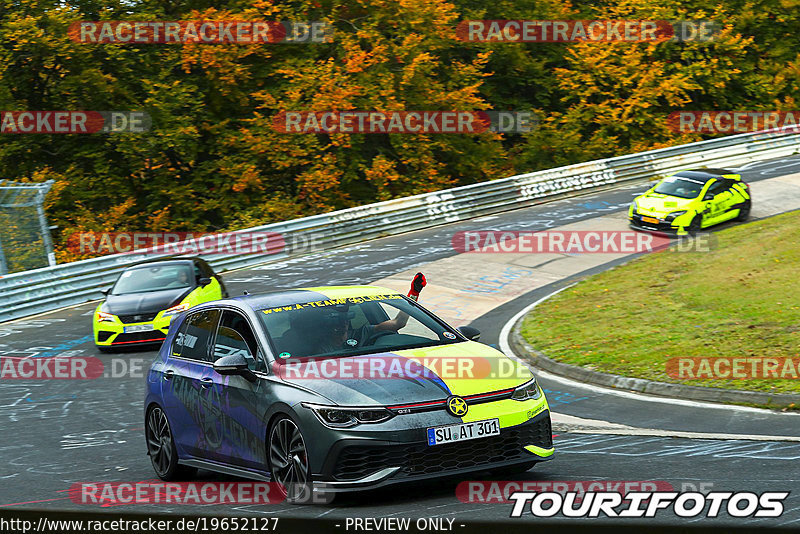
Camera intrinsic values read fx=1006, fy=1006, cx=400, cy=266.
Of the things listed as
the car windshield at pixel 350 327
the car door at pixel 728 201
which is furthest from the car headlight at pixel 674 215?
the car windshield at pixel 350 327

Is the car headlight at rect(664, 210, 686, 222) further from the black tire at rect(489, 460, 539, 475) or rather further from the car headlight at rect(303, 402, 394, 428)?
the car headlight at rect(303, 402, 394, 428)

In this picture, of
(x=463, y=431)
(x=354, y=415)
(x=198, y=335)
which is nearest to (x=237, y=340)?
(x=198, y=335)

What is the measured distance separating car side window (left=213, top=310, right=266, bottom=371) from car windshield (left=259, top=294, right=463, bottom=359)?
16 centimetres

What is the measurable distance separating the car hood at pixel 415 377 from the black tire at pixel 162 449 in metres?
2.03

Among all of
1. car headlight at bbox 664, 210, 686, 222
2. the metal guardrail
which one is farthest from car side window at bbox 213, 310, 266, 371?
car headlight at bbox 664, 210, 686, 222

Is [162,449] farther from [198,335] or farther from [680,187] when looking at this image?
[680,187]

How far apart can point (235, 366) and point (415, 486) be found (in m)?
1.58

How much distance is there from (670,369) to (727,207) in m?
17.0

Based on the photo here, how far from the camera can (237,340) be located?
8.01m

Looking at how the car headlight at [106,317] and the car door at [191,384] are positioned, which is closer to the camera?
the car door at [191,384]

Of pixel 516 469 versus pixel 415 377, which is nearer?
pixel 415 377

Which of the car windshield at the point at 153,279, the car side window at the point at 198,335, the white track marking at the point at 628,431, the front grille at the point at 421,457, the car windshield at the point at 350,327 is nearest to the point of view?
the front grille at the point at 421,457

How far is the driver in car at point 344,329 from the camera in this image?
7.62 metres

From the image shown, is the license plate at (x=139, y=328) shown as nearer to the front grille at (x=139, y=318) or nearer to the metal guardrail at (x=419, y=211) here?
the front grille at (x=139, y=318)
